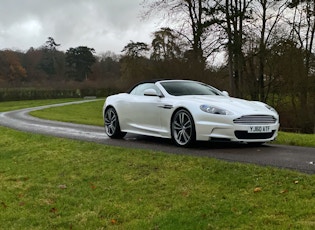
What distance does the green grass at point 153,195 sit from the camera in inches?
166

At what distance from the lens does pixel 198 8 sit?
3111cm

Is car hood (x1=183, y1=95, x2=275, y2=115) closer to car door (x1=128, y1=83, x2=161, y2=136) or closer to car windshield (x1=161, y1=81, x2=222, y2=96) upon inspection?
car windshield (x1=161, y1=81, x2=222, y2=96)

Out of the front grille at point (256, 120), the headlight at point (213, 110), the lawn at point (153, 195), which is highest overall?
the headlight at point (213, 110)

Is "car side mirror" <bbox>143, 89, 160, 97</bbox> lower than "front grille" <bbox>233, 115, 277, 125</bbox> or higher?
higher

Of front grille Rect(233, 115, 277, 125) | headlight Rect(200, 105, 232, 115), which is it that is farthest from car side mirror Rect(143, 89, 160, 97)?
front grille Rect(233, 115, 277, 125)

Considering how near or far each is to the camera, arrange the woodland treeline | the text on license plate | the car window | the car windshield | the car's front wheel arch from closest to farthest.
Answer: the text on license plate, the car windshield, the car window, the car's front wheel arch, the woodland treeline

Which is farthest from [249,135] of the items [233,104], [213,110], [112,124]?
[112,124]

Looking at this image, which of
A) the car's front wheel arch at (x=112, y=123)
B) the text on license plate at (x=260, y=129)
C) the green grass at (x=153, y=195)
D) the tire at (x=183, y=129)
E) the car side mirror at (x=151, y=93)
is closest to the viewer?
the green grass at (x=153, y=195)

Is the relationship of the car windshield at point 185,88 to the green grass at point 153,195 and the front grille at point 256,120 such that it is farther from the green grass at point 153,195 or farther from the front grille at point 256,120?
the green grass at point 153,195

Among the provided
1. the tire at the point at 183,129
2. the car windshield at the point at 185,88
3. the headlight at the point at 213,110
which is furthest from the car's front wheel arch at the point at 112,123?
the headlight at the point at 213,110

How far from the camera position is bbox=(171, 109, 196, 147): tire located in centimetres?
782

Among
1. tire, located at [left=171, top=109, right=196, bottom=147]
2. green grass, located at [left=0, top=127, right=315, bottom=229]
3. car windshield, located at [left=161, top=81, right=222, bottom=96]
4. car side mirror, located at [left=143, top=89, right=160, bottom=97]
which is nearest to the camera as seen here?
green grass, located at [left=0, top=127, right=315, bottom=229]

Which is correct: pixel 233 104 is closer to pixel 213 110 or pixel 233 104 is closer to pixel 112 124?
pixel 213 110

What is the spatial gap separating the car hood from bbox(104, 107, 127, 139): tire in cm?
237
